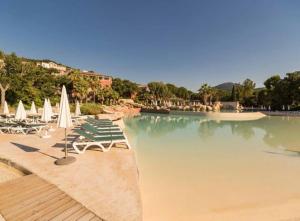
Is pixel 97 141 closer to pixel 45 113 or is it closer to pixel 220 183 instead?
pixel 220 183

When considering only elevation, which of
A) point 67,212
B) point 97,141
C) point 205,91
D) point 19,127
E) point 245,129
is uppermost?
point 205,91

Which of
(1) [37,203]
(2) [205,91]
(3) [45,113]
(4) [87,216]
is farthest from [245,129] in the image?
(2) [205,91]

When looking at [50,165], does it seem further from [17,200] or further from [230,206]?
[230,206]

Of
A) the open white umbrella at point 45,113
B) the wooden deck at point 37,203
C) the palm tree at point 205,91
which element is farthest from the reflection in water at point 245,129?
the palm tree at point 205,91

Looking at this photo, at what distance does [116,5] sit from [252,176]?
79.5ft

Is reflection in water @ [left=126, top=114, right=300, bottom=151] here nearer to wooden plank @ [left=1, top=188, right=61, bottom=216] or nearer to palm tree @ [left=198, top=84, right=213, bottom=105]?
wooden plank @ [left=1, top=188, right=61, bottom=216]

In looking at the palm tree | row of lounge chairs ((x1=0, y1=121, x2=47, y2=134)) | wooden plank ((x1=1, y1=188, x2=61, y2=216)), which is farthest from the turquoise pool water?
the palm tree

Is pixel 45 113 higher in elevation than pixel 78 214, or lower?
higher

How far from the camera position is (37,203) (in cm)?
379

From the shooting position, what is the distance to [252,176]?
6.92 m

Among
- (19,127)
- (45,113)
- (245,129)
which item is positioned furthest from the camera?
(245,129)

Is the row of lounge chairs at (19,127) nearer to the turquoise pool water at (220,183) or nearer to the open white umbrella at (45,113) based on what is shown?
the open white umbrella at (45,113)

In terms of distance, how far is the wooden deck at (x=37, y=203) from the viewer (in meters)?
3.38

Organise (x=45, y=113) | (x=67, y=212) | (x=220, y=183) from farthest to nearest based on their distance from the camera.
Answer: (x=45, y=113)
(x=220, y=183)
(x=67, y=212)
